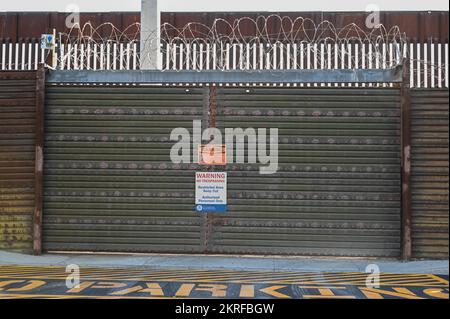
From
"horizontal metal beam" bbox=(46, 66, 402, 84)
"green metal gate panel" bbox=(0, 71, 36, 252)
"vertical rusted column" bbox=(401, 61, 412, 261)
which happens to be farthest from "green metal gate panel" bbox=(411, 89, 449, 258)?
"green metal gate panel" bbox=(0, 71, 36, 252)

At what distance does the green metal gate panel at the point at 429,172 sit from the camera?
496 inches

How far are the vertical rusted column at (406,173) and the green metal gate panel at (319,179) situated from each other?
0.67ft

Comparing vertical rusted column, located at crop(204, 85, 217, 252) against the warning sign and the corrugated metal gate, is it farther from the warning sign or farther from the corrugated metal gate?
the warning sign

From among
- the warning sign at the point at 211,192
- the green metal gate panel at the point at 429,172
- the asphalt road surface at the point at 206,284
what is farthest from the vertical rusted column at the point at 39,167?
the green metal gate panel at the point at 429,172

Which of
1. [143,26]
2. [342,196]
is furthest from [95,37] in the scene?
[342,196]

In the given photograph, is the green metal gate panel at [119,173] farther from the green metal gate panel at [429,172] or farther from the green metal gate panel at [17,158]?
the green metal gate panel at [429,172]

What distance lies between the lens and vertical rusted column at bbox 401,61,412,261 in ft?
41.1

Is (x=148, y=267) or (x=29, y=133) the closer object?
(x=148, y=267)

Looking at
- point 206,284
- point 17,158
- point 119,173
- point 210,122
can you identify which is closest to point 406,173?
point 210,122

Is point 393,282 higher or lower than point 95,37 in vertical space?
lower

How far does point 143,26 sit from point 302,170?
590 cm

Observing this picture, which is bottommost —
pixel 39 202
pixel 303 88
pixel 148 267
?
pixel 148 267

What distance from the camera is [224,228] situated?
42.8 ft

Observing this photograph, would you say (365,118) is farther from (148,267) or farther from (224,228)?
(148,267)
